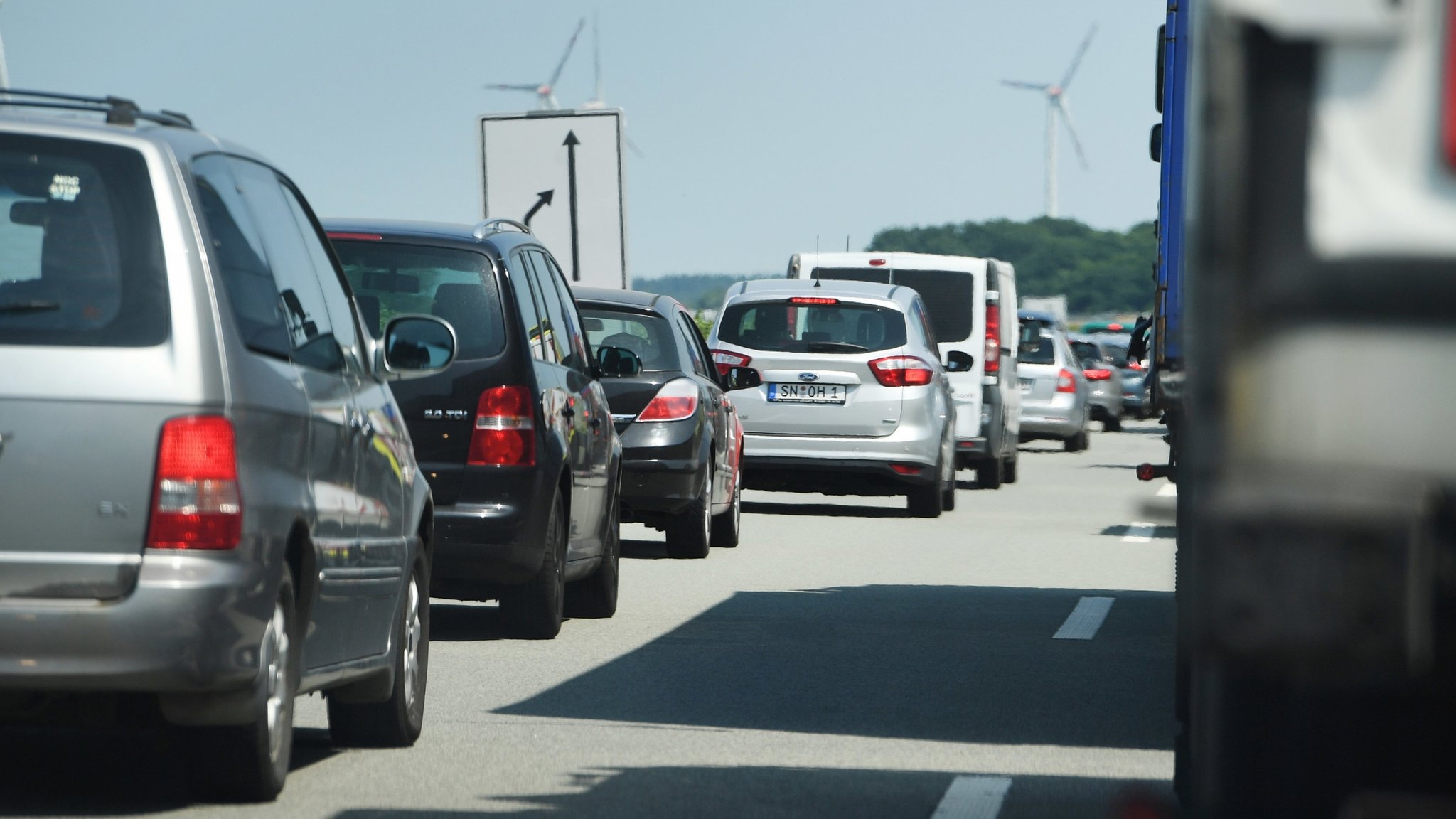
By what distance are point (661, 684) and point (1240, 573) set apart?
6518 mm

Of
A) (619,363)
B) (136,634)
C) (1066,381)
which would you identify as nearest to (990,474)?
(1066,381)

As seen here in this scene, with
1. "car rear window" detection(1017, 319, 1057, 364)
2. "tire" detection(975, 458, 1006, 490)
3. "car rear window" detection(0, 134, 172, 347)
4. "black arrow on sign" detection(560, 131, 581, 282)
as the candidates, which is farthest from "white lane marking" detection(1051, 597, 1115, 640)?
"car rear window" detection(1017, 319, 1057, 364)

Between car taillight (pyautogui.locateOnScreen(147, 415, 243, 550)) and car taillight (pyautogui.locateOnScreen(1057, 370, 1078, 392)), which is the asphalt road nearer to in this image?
car taillight (pyautogui.locateOnScreen(147, 415, 243, 550))

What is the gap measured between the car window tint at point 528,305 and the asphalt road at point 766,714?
1310 millimetres

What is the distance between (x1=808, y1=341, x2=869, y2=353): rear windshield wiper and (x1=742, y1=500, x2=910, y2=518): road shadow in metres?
1.60

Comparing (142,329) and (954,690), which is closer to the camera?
(142,329)

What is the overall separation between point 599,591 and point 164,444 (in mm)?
6107

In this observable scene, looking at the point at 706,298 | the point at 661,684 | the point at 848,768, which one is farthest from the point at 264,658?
the point at 706,298

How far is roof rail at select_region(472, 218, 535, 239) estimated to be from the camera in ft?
32.7

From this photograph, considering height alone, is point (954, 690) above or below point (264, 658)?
below

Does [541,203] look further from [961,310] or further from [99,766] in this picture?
[99,766]

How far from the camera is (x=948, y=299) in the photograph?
74.7ft

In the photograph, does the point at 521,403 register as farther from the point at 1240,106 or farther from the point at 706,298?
the point at 706,298

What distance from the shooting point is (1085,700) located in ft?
27.9
